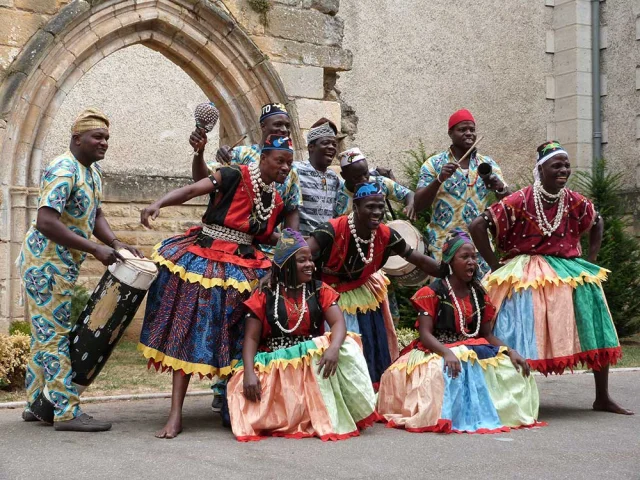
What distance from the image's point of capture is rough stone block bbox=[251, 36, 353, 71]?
9516mm

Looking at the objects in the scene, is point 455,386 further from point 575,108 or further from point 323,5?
point 575,108

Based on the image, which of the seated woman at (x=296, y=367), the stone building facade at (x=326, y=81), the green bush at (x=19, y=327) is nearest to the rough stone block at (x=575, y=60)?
the stone building facade at (x=326, y=81)

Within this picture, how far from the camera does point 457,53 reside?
609 inches

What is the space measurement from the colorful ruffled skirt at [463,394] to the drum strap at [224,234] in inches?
51.1

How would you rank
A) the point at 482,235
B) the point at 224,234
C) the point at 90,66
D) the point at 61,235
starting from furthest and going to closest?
the point at 90,66 < the point at 482,235 < the point at 224,234 < the point at 61,235

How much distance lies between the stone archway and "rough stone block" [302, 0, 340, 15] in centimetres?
79

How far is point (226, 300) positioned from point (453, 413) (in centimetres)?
156

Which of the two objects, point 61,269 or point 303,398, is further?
point 61,269

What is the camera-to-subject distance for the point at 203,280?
577cm

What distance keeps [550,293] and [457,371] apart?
1009mm

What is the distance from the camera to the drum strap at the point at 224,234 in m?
5.95

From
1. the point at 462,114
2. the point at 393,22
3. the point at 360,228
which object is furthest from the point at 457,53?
the point at 360,228

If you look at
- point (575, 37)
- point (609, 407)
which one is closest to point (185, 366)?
point (609, 407)

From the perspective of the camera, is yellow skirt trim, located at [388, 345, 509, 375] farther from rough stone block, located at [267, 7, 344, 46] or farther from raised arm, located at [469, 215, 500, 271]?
rough stone block, located at [267, 7, 344, 46]
